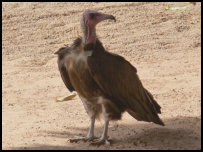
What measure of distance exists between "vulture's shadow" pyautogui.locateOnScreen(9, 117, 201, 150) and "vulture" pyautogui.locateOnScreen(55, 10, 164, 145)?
0.24 m

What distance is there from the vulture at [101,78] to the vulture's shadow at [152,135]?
0.79 feet

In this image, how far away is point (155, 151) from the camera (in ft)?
19.1

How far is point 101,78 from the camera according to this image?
19.2 ft

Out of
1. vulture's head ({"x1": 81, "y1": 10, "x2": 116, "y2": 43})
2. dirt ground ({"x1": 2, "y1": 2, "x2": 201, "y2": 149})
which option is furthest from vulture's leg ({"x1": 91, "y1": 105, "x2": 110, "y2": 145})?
vulture's head ({"x1": 81, "y1": 10, "x2": 116, "y2": 43})

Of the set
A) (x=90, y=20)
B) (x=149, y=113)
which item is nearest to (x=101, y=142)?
(x=149, y=113)

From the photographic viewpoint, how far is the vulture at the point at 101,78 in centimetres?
587

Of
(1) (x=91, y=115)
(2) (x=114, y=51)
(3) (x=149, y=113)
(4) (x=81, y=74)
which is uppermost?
(4) (x=81, y=74)

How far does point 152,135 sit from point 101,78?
1124 mm

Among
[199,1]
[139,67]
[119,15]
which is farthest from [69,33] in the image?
[199,1]

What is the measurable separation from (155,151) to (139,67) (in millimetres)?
4238

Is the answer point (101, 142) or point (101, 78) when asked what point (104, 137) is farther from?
point (101, 78)

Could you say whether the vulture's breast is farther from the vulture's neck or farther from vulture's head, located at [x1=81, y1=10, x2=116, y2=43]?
vulture's head, located at [x1=81, y1=10, x2=116, y2=43]

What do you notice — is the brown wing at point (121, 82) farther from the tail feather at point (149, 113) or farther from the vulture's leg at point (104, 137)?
the vulture's leg at point (104, 137)

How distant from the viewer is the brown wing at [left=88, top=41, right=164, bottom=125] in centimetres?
583
